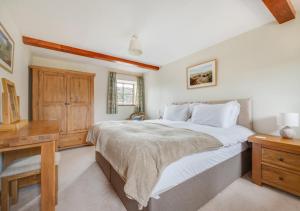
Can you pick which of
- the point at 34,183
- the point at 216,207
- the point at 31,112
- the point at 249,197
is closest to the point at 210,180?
the point at 216,207

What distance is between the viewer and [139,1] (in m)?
1.71

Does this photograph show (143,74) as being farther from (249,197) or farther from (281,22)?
(249,197)

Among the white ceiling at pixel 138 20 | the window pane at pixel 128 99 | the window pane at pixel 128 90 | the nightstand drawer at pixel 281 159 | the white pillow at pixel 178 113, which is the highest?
the white ceiling at pixel 138 20

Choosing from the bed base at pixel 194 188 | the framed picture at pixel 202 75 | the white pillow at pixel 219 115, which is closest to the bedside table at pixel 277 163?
the bed base at pixel 194 188

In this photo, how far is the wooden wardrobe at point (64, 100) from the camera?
307 centimetres

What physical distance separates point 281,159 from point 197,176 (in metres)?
1.16

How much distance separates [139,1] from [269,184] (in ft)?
9.45

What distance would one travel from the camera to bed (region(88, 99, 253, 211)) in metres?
1.20

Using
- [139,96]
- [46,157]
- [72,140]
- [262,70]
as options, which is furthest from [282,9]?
[72,140]

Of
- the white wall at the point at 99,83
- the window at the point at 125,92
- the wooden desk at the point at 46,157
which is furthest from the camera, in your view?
the window at the point at 125,92

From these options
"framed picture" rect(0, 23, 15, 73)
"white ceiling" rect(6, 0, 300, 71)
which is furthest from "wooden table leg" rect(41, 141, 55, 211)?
"white ceiling" rect(6, 0, 300, 71)

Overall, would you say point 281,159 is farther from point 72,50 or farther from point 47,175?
point 72,50

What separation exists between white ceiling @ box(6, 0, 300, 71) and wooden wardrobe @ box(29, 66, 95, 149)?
85 centimetres

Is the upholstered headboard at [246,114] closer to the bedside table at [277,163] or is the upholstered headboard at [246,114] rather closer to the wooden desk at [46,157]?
the bedside table at [277,163]
